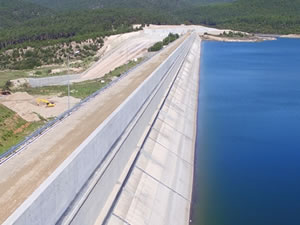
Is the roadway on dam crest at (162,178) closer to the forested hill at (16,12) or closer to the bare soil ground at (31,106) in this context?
the bare soil ground at (31,106)

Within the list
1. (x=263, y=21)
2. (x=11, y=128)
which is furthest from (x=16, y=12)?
(x=11, y=128)

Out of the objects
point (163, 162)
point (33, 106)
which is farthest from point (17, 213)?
point (33, 106)

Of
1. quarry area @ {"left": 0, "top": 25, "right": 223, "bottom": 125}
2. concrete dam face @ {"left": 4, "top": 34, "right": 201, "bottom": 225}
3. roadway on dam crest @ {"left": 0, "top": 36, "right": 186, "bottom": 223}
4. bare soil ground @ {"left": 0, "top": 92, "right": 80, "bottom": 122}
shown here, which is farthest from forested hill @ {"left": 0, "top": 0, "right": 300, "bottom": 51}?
roadway on dam crest @ {"left": 0, "top": 36, "right": 186, "bottom": 223}

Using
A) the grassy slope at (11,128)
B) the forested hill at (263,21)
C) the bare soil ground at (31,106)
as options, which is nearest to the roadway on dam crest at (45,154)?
the grassy slope at (11,128)

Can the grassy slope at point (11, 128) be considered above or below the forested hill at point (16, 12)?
above

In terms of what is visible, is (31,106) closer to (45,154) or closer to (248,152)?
(45,154)

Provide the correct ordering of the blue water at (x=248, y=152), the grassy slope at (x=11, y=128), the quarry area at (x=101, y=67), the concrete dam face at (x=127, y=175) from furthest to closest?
the quarry area at (x=101, y=67)
the grassy slope at (x=11, y=128)
the blue water at (x=248, y=152)
the concrete dam face at (x=127, y=175)
